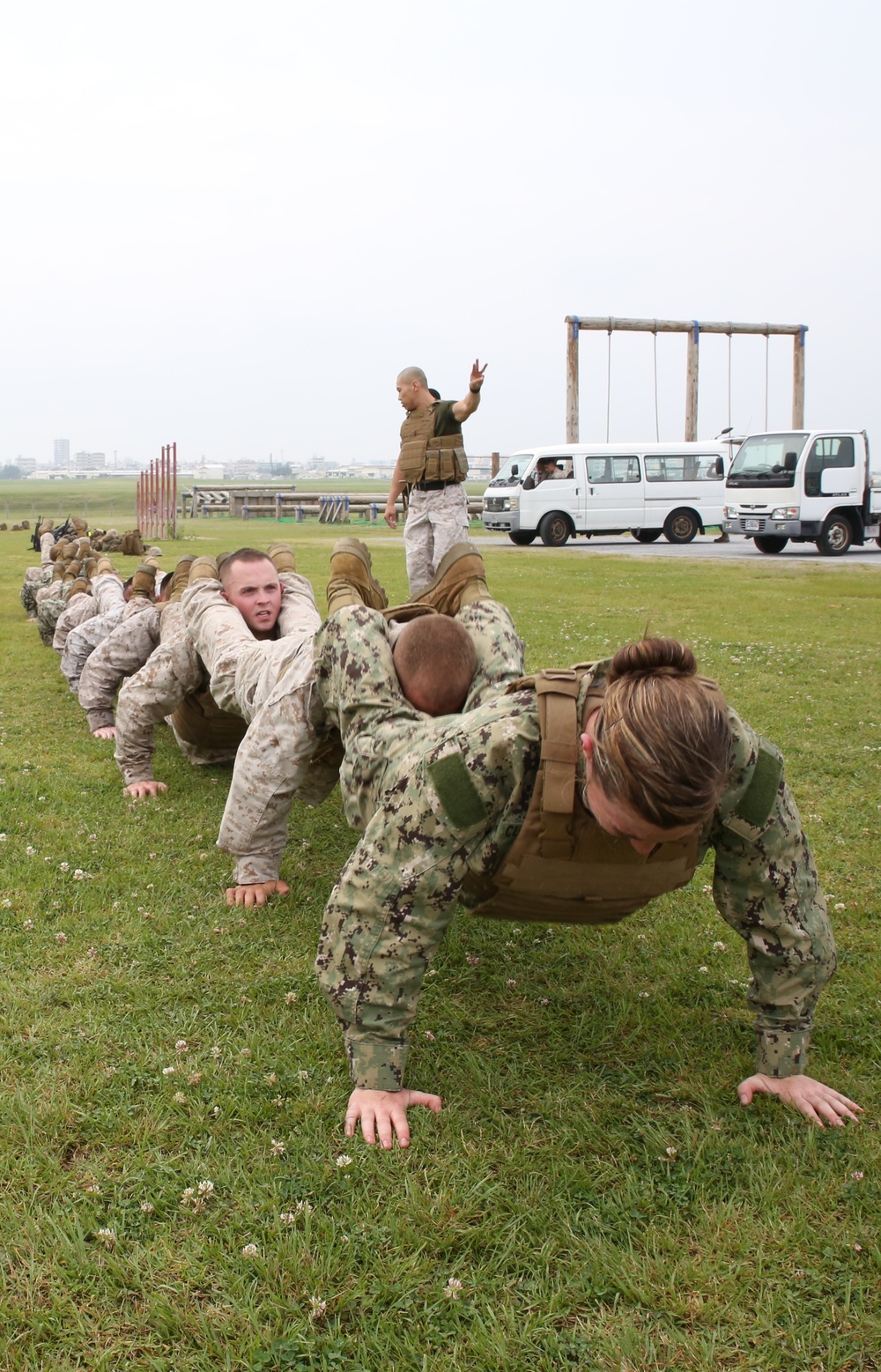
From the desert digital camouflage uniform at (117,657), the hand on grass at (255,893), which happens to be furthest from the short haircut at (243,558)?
the hand on grass at (255,893)

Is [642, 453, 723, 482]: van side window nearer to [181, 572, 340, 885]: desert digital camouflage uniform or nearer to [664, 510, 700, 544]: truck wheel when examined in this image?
[664, 510, 700, 544]: truck wheel

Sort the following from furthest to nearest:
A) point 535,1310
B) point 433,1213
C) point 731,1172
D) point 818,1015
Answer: point 818,1015 < point 731,1172 < point 433,1213 < point 535,1310

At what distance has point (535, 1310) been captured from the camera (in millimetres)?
A: 2682

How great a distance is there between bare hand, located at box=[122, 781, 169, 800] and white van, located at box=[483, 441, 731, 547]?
26.3 meters

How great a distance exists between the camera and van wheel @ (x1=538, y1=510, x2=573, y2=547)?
32906 mm

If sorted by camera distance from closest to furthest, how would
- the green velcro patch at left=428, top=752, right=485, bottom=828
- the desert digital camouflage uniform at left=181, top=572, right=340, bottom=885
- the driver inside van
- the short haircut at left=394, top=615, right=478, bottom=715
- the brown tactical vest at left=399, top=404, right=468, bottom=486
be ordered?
the green velcro patch at left=428, top=752, right=485, bottom=828, the short haircut at left=394, top=615, right=478, bottom=715, the desert digital camouflage uniform at left=181, top=572, right=340, bottom=885, the brown tactical vest at left=399, top=404, right=468, bottom=486, the driver inside van

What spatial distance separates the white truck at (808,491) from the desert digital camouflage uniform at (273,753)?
80.2 ft

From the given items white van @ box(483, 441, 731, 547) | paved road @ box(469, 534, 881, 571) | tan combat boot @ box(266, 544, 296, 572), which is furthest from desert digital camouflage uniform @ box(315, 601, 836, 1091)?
white van @ box(483, 441, 731, 547)

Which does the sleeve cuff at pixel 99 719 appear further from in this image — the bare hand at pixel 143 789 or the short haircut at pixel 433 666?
the short haircut at pixel 433 666

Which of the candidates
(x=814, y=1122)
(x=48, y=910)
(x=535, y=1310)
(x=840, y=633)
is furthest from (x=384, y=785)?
(x=840, y=633)

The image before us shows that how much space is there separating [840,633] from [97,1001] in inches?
455

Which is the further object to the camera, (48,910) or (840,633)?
(840,633)

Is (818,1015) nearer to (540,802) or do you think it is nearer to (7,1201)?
(540,802)

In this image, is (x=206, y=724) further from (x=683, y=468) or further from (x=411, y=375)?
(x=683, y=468)
